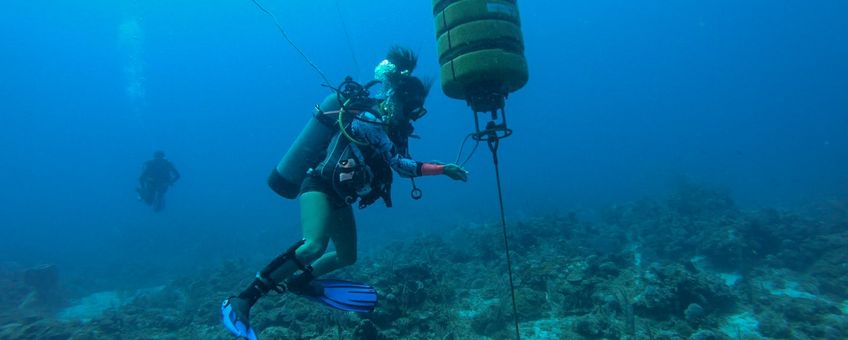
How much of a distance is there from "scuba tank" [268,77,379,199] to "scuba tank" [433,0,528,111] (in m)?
1.07

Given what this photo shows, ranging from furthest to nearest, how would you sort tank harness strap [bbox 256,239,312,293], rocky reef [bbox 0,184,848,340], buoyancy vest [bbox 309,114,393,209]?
rocky reef [bbox 0,184,848,340], buoyancy vest [bbox 309,114,393,209], tank harness strap [bbox 256,239,312,293]

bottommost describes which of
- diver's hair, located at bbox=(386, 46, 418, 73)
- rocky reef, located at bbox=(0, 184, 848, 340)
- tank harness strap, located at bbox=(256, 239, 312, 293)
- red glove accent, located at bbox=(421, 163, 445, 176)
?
rocky reef, located at bbox=(0, 184, 848, 340)

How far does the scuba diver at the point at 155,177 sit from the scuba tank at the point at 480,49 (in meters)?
18.8

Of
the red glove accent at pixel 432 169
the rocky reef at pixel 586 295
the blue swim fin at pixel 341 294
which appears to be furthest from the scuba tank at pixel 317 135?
the rocky reef at pixel 586 295

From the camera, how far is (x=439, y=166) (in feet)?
14.6

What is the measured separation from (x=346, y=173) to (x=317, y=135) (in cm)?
82

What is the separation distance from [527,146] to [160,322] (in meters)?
125

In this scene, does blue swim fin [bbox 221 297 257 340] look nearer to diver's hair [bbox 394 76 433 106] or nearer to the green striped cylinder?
diver's hair [bbox 394 76 433 106]

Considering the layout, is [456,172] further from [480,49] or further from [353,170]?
[480,49]

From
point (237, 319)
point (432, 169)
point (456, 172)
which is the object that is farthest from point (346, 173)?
point (237, 319)

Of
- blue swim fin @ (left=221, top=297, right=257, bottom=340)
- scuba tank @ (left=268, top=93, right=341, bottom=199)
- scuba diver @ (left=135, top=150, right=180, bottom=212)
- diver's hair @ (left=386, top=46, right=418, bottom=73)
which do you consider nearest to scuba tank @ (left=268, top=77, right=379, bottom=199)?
scuba tank @ (left=268, top=93, right=341, bottom=199)

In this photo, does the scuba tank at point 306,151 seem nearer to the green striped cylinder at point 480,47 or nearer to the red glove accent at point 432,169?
the red glove accent at point 432,169

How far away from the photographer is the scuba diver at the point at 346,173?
407 cm

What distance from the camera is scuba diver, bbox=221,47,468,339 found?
13.4 ft
